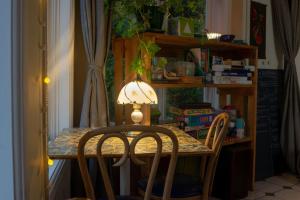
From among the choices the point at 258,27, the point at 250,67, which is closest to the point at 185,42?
the point at 250,67

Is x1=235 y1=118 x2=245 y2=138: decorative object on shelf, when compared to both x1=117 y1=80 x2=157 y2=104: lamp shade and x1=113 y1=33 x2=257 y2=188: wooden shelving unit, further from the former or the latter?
x1=117 y1=80 x2=157 y2=104: lamp shade

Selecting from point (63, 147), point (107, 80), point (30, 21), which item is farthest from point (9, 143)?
point (107, 80)

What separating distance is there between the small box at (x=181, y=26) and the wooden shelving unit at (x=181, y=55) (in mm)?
59

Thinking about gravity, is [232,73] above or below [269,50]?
below

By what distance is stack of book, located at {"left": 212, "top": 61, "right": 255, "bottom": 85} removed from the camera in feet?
9.00

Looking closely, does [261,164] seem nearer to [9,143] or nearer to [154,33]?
[154,33]

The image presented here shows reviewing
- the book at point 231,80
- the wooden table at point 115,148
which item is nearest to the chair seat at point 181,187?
the wooden table at point 115,148

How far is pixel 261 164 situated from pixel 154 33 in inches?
81.1

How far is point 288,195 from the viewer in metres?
2.96

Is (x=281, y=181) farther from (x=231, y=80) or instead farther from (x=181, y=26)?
(x=181, y=26)

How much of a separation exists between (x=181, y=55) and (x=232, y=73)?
51 cm

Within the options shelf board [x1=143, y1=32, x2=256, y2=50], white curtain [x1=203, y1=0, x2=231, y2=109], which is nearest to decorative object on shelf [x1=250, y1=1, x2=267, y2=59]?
white curtain [x1=203, y1=0, x2=231, y2=109]

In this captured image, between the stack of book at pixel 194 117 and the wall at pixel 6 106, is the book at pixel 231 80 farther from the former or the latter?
the wall at pixel 6 106

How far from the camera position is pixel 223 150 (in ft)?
9.36
